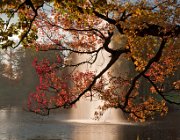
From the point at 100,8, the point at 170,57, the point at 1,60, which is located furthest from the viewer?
the point at 1,60

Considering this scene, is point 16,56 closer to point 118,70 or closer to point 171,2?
point 118,70

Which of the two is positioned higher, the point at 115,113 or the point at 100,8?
the point at 100,8

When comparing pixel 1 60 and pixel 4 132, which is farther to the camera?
pixel 1 60

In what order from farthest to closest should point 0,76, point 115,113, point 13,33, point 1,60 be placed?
point 1,60 < point 0,76 < point 115,113 < point 13,33

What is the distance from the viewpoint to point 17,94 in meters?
108

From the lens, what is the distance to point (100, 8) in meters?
10.2

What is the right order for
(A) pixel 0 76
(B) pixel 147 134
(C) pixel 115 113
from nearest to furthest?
(B) pixel 147 134 < (C) pixel 115 113 < (A) pixel 0 76

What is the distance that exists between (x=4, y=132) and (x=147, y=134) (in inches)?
498

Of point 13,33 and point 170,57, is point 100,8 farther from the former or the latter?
point 170,57

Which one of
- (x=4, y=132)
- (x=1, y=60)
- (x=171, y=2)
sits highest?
(x=1, y=60)

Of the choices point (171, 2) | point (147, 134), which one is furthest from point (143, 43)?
point (147, 134)

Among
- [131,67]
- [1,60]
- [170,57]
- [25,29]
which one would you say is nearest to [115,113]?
[131,67]

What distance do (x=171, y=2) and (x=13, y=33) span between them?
225 inches

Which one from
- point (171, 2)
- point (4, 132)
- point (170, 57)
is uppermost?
point (171, 2)
